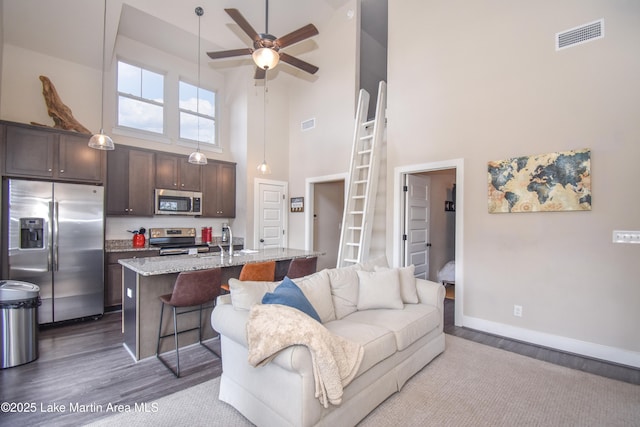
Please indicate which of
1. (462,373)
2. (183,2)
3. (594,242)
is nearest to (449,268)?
(594,242)

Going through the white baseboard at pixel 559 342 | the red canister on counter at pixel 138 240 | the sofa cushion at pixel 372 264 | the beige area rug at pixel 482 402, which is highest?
the red canister on counter at pixel 138 240

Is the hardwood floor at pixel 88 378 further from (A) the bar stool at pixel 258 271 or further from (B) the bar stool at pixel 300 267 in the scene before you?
(B) the bar stool at pixel 300 267

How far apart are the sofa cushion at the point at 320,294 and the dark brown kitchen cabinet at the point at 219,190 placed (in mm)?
3617

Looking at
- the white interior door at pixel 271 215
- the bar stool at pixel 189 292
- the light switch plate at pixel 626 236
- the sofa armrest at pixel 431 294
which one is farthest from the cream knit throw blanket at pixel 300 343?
the white interior door at pixel 271 215

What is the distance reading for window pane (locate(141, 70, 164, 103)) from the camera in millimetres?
5254

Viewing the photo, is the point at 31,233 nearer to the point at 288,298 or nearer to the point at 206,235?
the point at 206,235

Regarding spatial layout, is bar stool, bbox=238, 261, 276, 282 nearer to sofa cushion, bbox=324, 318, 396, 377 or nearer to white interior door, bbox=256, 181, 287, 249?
sofa cushion, bbox=324, 318, 396, 377

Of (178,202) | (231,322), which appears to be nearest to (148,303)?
(231,322)

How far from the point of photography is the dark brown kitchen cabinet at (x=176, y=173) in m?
5.05

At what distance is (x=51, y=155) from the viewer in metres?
3.76

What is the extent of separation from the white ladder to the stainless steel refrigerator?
3353 mm

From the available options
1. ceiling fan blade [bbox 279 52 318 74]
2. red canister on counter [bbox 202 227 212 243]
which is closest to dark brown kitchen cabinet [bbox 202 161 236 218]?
red canister on counter [bbox 202 227 212 243]

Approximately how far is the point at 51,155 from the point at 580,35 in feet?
20.1

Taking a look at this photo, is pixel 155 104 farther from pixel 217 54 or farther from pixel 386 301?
pixel 386 301
